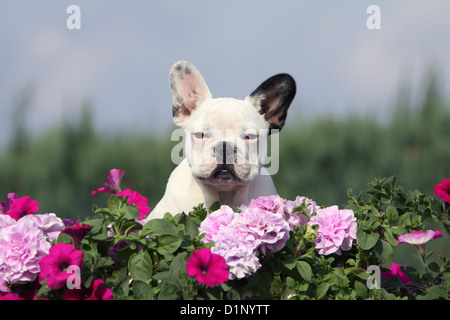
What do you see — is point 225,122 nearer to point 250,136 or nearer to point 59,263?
point 250,136

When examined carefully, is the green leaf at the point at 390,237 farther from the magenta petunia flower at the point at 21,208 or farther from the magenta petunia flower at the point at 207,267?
the magenta petunia flower at the point at 21,208

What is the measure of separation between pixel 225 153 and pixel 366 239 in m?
0.84

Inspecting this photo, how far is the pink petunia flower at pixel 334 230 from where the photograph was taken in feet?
9.00

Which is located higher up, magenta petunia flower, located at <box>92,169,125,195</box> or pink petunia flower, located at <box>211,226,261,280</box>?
magenta petunia flower, located at <box>92,169,125,195</box>

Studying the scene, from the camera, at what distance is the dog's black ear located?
3404 mm

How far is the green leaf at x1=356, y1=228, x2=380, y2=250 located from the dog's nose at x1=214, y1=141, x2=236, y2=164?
75cm

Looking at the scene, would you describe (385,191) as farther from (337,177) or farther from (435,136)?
(435,136)

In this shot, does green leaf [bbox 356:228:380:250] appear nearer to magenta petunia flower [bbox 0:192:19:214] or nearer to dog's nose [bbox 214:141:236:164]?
dog's nose [bbox 214:141:236:164]

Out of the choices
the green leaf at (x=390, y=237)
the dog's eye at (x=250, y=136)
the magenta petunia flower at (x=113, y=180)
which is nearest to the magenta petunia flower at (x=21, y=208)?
the magenta petunia flower at (x=113, y=180)

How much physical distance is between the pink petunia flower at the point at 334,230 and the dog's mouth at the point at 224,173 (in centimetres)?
50

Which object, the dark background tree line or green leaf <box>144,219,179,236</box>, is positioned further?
the dark background tree line

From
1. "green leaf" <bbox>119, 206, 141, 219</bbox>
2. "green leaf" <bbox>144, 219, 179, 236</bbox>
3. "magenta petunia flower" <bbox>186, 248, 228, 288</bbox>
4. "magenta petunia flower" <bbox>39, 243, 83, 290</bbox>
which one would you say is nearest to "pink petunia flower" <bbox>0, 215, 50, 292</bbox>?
"magenta petunia flower" <bbox>39, 243, 83, 290</bbox>
